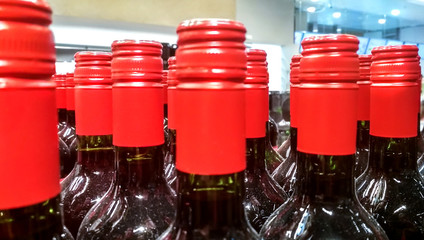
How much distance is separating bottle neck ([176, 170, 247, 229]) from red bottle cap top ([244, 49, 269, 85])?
25 centimetres

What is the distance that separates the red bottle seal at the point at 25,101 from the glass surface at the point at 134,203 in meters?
0.26

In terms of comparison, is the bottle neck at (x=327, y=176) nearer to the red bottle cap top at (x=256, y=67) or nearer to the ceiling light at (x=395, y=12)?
the red bottle cap top at (x=256, y=67)

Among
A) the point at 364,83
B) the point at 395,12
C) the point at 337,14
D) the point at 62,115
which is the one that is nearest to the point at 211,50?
the point at 364,83

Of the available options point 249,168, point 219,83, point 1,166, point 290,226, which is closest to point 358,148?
point 249,168

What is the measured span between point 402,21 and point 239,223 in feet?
20.3

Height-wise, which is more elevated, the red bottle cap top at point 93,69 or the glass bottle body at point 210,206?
the red bottle cap top at point 93,69

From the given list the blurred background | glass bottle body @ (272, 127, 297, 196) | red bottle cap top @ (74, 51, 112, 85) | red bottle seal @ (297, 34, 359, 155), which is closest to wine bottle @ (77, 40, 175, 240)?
red bottle cap top @ (74, 51, 112, 85)

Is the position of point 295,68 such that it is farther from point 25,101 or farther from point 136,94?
point 25,101

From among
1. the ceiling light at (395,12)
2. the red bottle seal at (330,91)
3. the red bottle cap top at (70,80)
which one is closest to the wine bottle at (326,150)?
the red bottle seal at (330,91)

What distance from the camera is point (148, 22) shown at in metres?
3.62

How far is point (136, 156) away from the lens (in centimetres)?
70

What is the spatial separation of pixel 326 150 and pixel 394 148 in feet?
0.93

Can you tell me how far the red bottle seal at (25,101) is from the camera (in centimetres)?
38

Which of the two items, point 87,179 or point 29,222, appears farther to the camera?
point 87,179
